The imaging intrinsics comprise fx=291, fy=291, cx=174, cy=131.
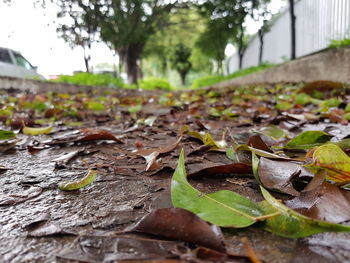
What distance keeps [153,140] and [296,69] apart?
13.3ft

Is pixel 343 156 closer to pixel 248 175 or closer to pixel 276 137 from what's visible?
pixel 248 175

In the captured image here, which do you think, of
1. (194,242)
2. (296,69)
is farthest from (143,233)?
(296,69)

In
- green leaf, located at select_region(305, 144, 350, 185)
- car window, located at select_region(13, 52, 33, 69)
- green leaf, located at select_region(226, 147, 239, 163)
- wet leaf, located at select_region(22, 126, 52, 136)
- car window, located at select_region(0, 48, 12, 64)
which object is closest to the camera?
green leaf, located at select_region(305, 144, 350, 185)

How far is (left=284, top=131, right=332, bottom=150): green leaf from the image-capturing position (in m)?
1.01

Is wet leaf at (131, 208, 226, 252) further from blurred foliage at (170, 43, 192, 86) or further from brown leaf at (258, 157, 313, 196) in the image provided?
blurred foliage at (170, 43, 192, 86)

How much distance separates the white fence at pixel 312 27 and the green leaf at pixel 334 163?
14.3 feet

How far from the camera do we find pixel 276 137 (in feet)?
4.35

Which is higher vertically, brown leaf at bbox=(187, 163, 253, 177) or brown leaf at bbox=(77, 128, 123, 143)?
brown leaf at bbox=(77, 128, 123, 143)

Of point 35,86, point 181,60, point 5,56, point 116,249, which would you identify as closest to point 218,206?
point 116,249

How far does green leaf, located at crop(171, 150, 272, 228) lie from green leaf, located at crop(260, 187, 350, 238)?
2cm

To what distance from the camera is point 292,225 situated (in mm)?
485

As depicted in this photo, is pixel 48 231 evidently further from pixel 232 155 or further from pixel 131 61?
pixel 131 61

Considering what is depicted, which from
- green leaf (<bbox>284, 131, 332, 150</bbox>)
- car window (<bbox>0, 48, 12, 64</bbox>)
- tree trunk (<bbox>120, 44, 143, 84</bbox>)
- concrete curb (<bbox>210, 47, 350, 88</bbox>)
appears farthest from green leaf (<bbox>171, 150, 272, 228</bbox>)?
tree trunk (<bbox>120, 44, 143, 84</bbox>)

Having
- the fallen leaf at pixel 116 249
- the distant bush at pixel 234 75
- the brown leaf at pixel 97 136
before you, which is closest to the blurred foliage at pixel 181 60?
the distant bush at pixel 234 75
